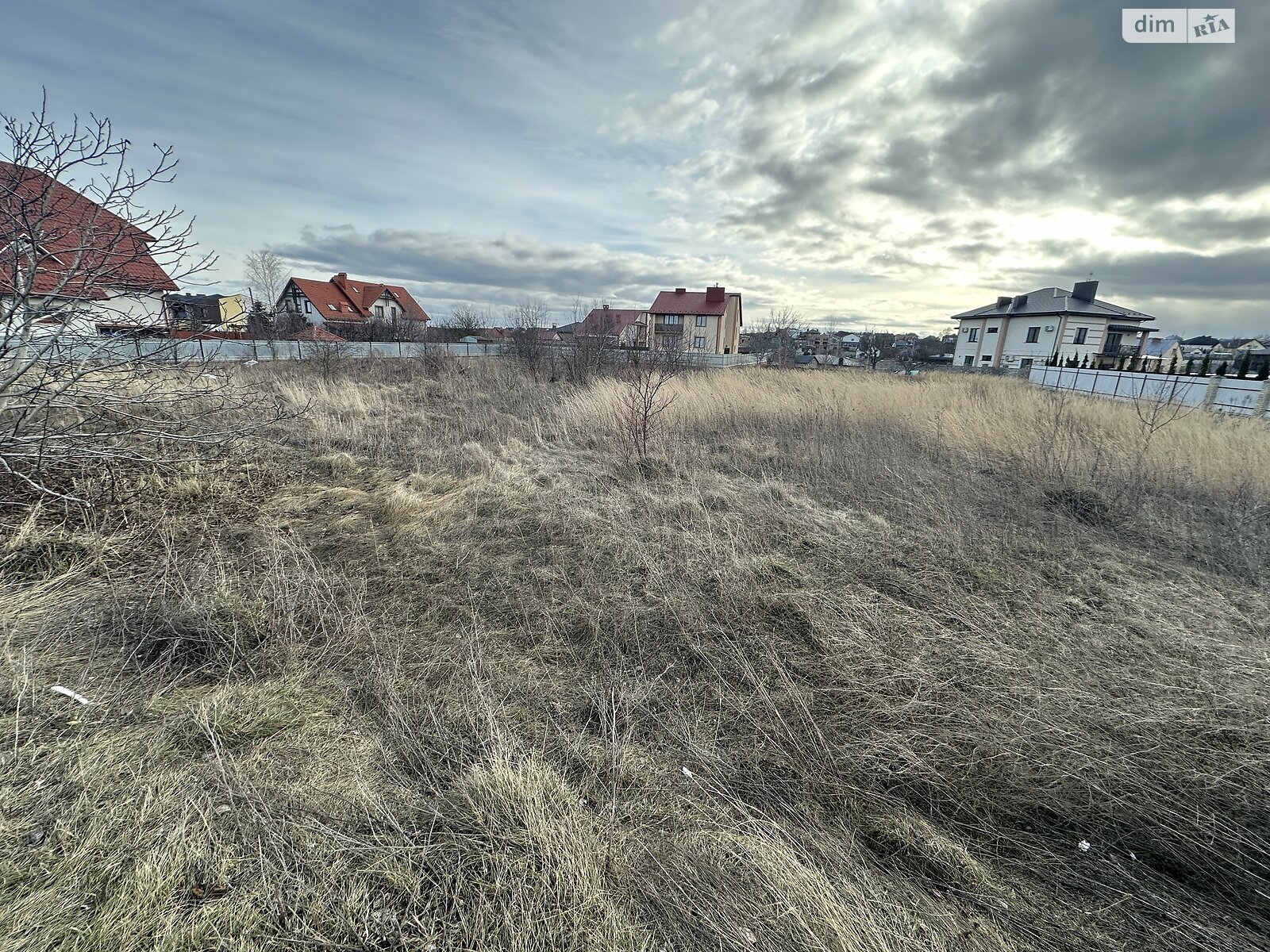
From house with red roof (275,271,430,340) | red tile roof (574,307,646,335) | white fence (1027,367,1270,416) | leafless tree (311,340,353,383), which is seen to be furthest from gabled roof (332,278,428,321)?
white fence (1027,367,1270,416)

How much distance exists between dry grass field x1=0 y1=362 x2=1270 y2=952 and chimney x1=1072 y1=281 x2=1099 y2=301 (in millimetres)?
37969

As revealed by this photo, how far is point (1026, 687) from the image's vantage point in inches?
96.0

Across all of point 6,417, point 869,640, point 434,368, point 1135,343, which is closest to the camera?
point 869,640

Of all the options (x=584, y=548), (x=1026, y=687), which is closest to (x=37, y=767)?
(x=584, y=548)

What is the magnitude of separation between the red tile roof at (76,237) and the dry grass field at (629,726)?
1.86 metres

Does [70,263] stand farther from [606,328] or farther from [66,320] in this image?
[606,328]

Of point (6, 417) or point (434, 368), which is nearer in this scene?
point (6, 417)

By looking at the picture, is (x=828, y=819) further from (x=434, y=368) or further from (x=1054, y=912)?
(x=434, y=368)

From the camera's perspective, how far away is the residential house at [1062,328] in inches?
1225

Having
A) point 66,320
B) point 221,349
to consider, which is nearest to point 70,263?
point 66,320

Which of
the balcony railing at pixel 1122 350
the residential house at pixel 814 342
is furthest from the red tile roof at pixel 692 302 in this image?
the balcony railing at pixel 1122 350

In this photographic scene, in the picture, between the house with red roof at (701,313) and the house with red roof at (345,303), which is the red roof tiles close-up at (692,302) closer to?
the house with red roof at (701,313)

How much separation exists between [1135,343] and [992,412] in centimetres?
3749

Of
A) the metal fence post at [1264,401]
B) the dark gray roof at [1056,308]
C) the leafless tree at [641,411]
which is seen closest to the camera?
the leafless tree at [641,411]
